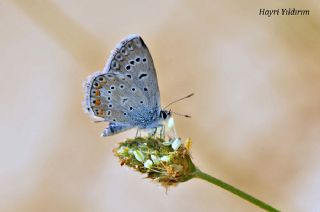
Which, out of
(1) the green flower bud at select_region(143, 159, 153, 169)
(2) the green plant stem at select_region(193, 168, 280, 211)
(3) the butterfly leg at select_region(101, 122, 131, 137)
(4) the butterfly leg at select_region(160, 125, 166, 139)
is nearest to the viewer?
(2) the green plant stem at select_region(193, 168, 280, 211)

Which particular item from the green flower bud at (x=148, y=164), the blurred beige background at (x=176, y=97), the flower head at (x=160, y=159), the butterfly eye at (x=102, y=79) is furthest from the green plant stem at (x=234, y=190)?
the blurred beige background at (x=176, y=97)

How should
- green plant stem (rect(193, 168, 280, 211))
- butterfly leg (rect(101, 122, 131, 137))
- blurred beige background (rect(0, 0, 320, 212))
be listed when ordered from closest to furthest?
green plant stem (rect(193, 168, 280, 211)), butterfly leg (rect(101, 122, 131, 137)), blurred beige background (rect(0, 0, 320, 212))

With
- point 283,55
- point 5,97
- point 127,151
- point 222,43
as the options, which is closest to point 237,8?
point 222,43

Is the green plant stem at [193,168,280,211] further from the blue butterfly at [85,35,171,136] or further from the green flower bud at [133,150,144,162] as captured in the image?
the blue butterfly at [85,35,171,136]

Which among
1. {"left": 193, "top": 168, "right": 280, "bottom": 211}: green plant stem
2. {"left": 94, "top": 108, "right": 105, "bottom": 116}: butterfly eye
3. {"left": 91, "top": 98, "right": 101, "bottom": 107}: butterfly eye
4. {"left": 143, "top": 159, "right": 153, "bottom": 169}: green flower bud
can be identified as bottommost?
{"left": 193, "top": 168, "right": 280, "bottom": 211}: green plant stem

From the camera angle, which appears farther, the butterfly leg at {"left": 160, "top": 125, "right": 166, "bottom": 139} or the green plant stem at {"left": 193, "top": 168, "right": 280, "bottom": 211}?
the butterfly leg at {"left": 160, "top": 125, "right": 166, "bottom": 139}

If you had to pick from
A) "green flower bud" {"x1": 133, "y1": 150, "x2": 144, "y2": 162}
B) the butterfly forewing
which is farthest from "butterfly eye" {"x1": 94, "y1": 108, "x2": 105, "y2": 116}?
"green flower bud" {"x1": 133, "y1": 150, "x2": 144, "y2": 162}

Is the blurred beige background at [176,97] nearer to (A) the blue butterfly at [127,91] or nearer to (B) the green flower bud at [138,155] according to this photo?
(A) the blue butterfly at [127,91]

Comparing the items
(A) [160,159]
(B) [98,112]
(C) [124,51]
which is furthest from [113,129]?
(A) [160,159]

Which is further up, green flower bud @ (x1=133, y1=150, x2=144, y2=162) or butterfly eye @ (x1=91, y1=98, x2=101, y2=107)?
butterfly eye @ (x1=91, y1=98, x2=101, y2=107)

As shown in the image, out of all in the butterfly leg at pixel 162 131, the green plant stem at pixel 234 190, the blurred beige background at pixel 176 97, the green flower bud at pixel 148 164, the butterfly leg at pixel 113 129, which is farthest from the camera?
the blurred beige background at pixel 176 97
